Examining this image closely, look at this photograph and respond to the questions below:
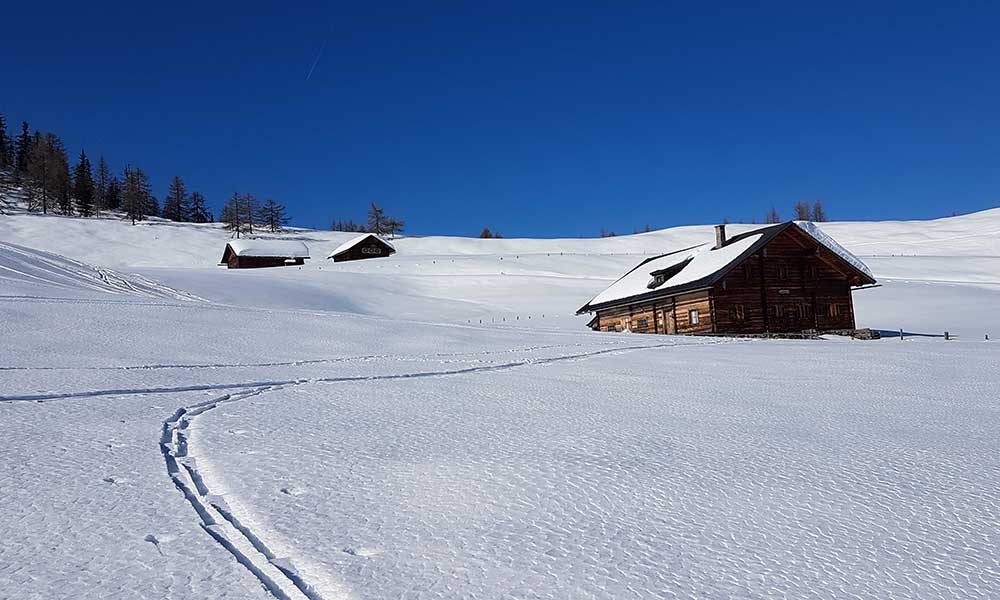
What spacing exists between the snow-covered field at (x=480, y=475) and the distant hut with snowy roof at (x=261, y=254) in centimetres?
6110

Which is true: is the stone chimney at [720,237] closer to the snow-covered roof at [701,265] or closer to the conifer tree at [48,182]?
the snow-covered roof at [701,265]

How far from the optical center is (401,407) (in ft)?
19.9

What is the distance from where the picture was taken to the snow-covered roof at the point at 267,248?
69625mm

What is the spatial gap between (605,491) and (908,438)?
110 inches

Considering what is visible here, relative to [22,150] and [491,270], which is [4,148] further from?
[491,270]

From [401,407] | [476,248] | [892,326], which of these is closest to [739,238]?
[892,326]

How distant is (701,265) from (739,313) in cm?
272

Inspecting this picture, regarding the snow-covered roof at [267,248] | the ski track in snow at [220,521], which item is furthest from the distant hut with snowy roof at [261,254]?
the ski track in snow at [220,521]

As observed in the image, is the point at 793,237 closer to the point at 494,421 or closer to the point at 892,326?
the point at 892,326

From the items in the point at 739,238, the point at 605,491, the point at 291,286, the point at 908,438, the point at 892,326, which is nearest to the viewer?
the point at 605,491

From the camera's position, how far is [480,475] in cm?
371

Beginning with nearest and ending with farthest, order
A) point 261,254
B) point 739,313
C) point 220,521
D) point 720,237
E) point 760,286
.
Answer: point 220,521 < point 739,313 < point 760,286 < point 720,237 < point 261,254

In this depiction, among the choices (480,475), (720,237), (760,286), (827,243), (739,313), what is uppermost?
(720,237)

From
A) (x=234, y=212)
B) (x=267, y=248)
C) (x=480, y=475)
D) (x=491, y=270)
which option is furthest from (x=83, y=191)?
(x=480, y=475)
